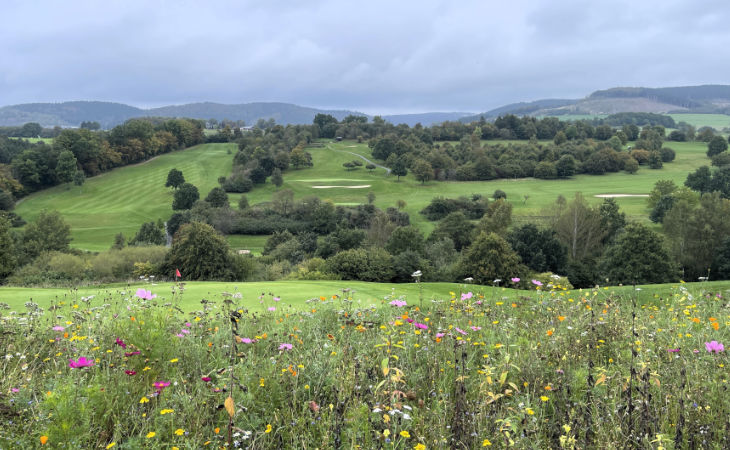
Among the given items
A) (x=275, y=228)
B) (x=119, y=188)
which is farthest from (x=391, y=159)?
(x=119, y=188)

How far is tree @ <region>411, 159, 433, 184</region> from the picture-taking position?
84.3 metres

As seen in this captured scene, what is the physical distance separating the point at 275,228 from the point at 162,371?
2208 inches

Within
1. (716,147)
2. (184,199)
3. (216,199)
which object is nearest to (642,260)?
(216,199)

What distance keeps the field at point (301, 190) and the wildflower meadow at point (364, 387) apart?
51.9 m

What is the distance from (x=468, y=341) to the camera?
17.0 feet

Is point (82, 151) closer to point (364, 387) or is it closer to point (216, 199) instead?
point (216, 199)

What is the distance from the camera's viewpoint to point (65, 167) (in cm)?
7612

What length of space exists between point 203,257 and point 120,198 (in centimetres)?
5168

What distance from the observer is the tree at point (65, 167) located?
75.8m

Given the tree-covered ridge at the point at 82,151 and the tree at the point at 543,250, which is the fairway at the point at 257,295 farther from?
the tree-covered ridge at the point at 82,151

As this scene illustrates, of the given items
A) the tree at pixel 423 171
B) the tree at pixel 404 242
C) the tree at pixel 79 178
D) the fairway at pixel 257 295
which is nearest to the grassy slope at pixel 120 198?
the tree at pixel 79 178

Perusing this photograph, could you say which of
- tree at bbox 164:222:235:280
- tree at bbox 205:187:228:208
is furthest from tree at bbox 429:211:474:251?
tree at bbox 205:187:228:208

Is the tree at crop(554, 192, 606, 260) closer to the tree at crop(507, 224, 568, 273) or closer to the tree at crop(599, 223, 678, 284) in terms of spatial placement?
the tree at crop(507, 224, 568, 273)

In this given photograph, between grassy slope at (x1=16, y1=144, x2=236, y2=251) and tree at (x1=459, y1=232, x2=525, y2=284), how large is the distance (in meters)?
39.7
